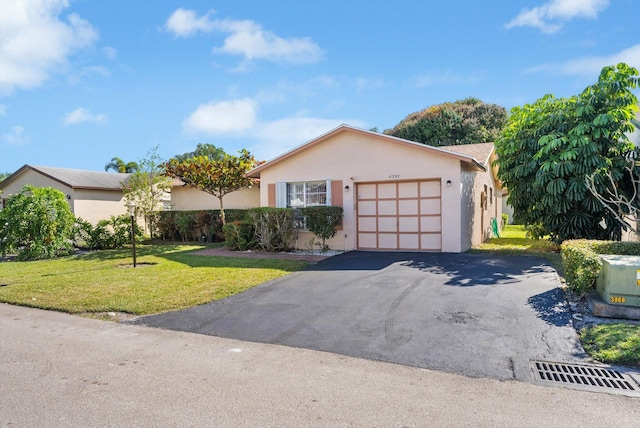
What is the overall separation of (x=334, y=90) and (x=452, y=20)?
4.79 meters

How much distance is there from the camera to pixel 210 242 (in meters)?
17.2

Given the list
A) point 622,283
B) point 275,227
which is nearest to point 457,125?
point 275,227

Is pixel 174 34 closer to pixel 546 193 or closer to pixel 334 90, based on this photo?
pixel 334 90

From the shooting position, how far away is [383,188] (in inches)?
515

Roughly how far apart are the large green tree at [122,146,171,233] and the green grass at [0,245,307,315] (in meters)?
4.77

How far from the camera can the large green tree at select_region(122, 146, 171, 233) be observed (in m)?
17.0

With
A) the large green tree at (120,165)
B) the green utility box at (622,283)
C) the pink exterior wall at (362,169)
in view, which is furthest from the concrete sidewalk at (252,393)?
the large green tree at (120,165)

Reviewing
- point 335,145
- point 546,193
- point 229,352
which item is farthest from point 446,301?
point 335,145

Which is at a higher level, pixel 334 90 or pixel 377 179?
pixel 334 90

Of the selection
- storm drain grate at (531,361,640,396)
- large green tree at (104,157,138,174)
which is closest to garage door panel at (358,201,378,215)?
storm drain grate at (531,361,640,396)

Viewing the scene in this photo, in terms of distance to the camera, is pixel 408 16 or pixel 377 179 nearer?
pixel 408 16

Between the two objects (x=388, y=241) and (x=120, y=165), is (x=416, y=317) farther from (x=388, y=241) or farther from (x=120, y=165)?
(x=120, y=165)

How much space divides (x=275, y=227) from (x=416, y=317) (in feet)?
26.3

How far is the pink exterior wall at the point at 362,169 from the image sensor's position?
1211 centimetres
